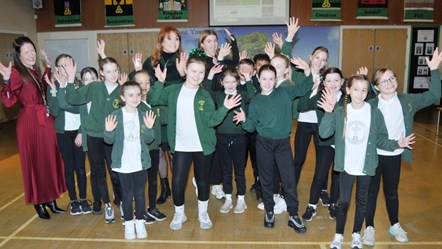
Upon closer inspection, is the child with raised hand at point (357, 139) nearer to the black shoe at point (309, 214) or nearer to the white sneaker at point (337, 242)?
the white sneaker at point (337, 242)

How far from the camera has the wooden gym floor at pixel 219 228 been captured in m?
3.32

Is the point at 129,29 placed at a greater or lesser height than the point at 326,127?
greater

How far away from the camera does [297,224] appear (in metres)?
3.52

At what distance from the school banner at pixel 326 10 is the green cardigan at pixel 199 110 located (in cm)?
851

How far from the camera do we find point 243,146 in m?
3.93

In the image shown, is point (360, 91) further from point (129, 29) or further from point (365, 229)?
point (129, 29)

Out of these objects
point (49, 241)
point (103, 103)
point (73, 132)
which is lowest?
point (49, 241)

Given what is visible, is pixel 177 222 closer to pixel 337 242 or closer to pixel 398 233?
pixel 337 242

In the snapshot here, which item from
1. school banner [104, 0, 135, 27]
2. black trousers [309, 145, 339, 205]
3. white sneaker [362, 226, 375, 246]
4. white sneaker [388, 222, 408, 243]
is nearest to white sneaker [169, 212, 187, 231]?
black trousers [309, 145, 339, 205]

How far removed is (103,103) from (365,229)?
2572mm

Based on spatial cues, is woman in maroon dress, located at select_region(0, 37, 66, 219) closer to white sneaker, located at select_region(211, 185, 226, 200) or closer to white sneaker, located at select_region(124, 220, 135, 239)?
white sneaker, located at select_region(124, 220, 135, 239)

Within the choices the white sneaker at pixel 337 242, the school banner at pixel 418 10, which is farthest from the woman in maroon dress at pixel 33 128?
the school banner at pixel 418 10

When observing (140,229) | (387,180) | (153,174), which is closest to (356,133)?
(387,180)

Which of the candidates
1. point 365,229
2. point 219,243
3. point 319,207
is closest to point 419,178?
point 319,207
